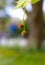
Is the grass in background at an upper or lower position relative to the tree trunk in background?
lower

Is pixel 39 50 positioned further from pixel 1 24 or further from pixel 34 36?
pixel 1 24

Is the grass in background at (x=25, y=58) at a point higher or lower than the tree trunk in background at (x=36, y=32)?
lower

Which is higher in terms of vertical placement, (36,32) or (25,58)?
(36,32)

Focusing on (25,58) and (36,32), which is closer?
(25,58)

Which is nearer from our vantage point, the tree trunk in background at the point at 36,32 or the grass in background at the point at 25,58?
the grass in background at the point at 25,58

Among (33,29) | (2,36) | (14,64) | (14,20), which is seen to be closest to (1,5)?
(33,29)

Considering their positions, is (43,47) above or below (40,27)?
below

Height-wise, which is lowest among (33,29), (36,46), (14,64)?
(14,64)

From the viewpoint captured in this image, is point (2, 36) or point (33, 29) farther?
point (2, 36)

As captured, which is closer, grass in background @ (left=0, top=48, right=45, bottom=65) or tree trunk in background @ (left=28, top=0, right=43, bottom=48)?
grass in background @ (left=0, top=48, right=45, bottom=65)

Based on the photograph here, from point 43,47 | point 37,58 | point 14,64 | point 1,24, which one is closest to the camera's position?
point 14,64

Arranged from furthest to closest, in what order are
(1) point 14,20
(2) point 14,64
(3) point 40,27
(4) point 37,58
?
(1) point 14,20
(3) point 40,27
(4) point 37,58
(2) point 14,64
